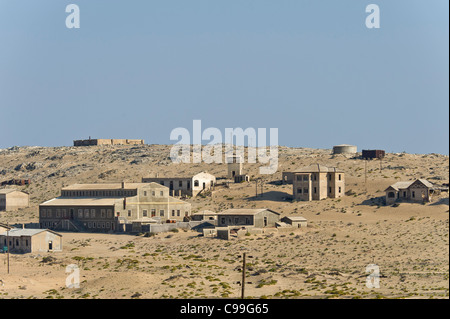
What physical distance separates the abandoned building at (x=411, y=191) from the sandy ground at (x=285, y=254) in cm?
143

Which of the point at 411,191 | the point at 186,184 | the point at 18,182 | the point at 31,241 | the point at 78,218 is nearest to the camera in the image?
the point at 31,241

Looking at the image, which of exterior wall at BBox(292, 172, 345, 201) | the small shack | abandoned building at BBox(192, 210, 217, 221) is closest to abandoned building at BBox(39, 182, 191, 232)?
abandoned building at BBox(192, 210, 217, 221)

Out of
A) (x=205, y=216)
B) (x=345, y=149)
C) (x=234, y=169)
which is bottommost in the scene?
(x=205, y=216)

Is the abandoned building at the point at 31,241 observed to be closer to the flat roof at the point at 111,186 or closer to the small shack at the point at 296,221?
the flat roof at the point at 111,186

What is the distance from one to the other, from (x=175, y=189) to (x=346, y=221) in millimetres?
32440

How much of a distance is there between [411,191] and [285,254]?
26.5 meters

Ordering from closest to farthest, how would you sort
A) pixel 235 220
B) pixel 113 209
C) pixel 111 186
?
pixel 235 220
pixel 113 209
pixel 111 186

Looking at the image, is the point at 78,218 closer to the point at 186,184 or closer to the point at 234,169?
the point at 186,184

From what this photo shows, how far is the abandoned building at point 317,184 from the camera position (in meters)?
120

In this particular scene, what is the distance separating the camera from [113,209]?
11406 centimetres

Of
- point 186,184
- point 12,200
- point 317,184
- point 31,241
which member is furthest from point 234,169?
point 31,241

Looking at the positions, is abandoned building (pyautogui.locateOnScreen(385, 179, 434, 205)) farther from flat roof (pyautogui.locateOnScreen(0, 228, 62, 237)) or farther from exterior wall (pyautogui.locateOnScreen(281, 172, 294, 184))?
flat roof (pyautogui.locateOnScreen(0, 228, 62, 237))

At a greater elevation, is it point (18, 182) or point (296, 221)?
point (18, 182)
